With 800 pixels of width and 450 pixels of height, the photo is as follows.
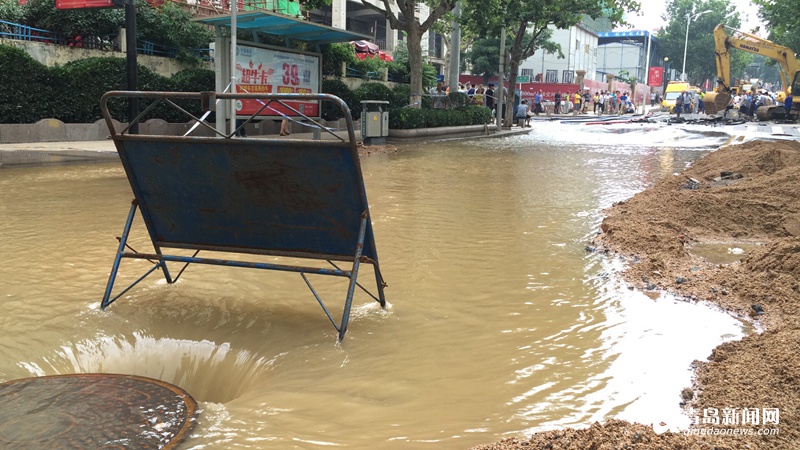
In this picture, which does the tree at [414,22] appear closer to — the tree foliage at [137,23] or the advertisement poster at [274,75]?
the advertisement poster at [274,75]

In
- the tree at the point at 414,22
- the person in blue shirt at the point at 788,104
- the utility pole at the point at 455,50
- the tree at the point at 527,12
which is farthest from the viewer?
the person in blue shirt at the point at 788,104

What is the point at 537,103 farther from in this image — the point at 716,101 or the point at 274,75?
the point at 274,75

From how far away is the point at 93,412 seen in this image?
3.33 meters

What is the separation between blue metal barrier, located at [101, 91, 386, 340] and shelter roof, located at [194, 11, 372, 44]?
518 inches

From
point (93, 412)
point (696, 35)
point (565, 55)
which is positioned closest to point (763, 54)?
point (565, 55)

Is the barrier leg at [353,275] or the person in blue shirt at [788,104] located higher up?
the person in blue shirt at [788,104]

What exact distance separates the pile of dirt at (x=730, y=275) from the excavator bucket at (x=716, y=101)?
30.5 m

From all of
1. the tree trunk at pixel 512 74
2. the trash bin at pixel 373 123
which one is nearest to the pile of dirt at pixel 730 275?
the trash bin at pixel 373 123

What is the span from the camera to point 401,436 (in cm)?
321

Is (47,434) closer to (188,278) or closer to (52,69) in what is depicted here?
(188,278)

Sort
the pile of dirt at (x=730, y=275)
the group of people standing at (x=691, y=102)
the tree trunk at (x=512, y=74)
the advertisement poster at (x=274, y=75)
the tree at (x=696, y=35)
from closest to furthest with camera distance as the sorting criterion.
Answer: the pile of dirt at (x=730, y=275) → the advertisement poster at (x=274, y=75) → the tree trunk at (x=512, y=74) → the group of people standing at (x=691, y=102) → the tree at (x=696, y=35)

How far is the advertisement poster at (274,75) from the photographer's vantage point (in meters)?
17.7

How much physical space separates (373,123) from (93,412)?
60.0 feet

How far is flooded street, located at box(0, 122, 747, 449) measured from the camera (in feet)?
11.2
